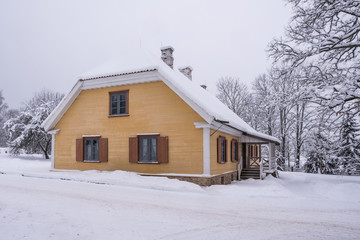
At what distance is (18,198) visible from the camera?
848cm

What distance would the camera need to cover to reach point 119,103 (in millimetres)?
15844

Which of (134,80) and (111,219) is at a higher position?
(134,80)

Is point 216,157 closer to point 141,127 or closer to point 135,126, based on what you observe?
point 141,127

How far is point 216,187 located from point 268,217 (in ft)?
17.6

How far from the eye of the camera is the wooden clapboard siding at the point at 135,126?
13.9 meters

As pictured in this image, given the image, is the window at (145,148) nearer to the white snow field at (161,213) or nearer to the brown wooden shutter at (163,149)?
the brown wooden shutter at (163,149)

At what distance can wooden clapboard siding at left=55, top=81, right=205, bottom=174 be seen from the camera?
13.9 metres

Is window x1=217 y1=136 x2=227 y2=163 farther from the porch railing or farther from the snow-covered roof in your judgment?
the porch railing

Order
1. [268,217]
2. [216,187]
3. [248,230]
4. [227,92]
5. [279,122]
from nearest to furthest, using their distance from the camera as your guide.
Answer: [248,230]
[268,217]
[216,187]
[279,122]
[227,92]

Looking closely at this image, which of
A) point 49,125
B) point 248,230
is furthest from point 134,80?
point 248,230

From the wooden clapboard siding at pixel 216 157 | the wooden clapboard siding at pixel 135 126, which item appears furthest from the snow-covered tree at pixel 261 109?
the wooden clapboard siding at pixel 135 126

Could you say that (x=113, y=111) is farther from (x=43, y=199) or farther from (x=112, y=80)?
(x=43, y=199)

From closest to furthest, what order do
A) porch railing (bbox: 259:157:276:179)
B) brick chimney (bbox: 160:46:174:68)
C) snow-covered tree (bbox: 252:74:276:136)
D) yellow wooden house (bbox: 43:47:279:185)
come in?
yellow wooden house (bbox: 43:47:279:185) < porch railing (bbox: 259:157:276:179) < brick chimney (bbox: 160:46:174:68) < snow-covered tree (bbox: 252:74:276:136)

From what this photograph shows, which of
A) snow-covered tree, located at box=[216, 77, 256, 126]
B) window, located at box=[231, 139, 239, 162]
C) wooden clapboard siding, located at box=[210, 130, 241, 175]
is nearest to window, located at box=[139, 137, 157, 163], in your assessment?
wooden clapboard siding, located at box=[210, 130, 241, 175]
